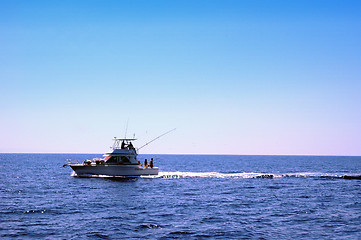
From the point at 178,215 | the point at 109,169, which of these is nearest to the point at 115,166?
the point at 109,169

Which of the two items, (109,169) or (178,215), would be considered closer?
(178,215)

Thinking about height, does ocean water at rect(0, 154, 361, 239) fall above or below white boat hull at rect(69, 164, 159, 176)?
below

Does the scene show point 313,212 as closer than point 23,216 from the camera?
No

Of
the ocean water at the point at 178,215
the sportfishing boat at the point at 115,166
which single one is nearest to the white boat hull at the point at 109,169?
the sportfishing boat at the point at 115,166

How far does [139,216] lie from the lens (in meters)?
27.4

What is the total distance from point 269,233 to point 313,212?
31.2ft

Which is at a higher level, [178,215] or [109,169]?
[109,169]

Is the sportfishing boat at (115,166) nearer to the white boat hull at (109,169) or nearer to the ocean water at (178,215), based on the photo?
the white boat hull at (109,169)

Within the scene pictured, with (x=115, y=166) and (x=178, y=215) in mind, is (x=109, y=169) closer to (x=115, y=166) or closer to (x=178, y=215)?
(x=115, y=166)

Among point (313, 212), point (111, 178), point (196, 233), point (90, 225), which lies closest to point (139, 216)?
point (90, 225)

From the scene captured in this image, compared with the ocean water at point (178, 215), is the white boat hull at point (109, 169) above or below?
above

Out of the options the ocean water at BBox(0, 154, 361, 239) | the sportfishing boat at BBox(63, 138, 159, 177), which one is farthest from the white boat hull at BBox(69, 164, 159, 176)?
the ocean water at BBox(0, 154, 361, 239)

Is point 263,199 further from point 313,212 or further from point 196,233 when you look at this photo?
point 196,233

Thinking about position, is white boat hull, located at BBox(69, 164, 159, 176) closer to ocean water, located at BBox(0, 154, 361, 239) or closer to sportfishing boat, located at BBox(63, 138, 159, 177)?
sportfishing boat, located at BBox(63, 138, 159, 177)
